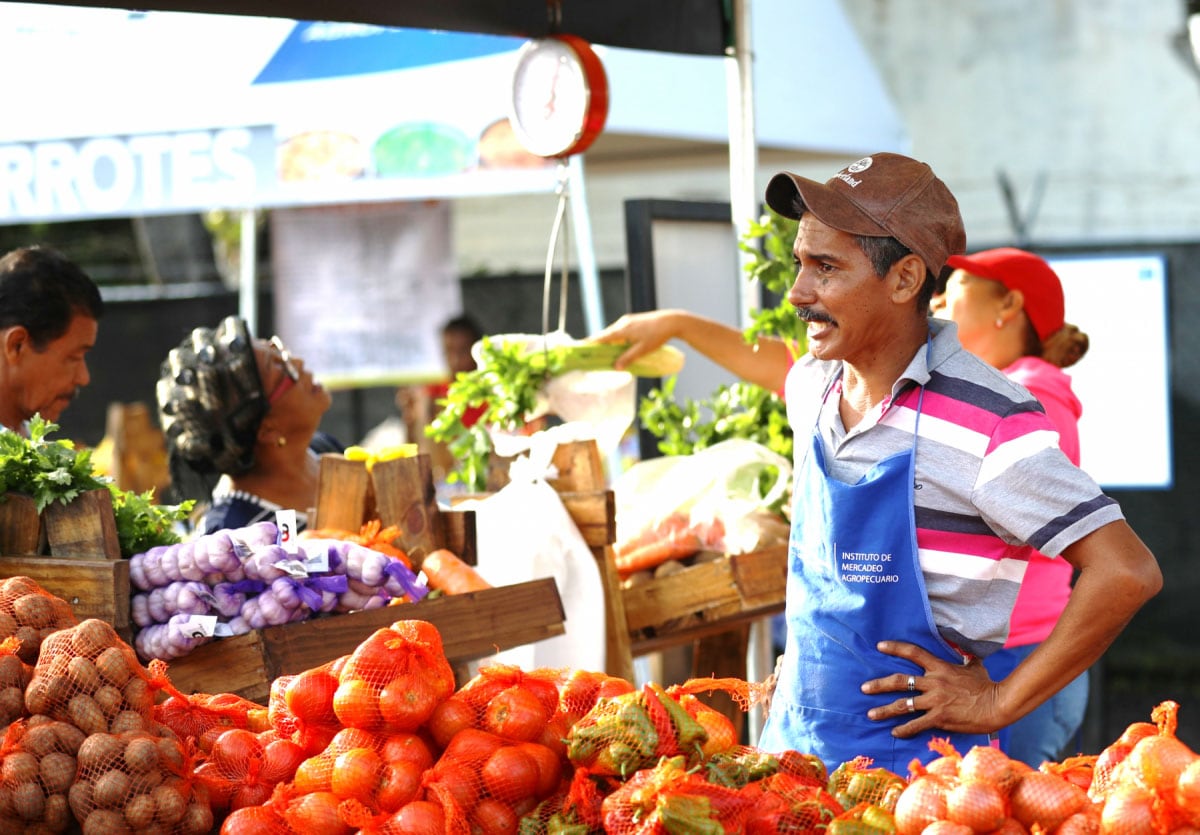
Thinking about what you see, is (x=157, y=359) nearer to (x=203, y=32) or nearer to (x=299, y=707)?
(x=203, y=32)

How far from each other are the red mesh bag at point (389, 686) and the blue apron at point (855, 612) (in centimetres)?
71

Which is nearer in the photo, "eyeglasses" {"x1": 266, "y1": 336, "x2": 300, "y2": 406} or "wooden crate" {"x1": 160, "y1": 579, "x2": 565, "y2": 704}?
"wooden crate" {"x1": 160, "y1": 579, "x2": 565, "y2": 704}

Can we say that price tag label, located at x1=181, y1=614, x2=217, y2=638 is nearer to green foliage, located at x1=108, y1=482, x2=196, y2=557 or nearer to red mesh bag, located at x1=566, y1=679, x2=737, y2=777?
green foliage, located at x1=108, y1=482, x2=196, y2=557

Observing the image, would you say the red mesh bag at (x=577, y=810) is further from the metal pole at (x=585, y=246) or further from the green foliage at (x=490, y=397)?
Result: the metal pole at (x=585, y=246)

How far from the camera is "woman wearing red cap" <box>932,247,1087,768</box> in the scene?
383cm

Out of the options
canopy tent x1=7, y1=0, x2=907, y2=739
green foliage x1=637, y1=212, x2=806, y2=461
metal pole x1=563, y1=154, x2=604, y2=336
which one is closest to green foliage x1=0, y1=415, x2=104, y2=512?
canopy tent x1=7, y1=0, x2=907, y2=739

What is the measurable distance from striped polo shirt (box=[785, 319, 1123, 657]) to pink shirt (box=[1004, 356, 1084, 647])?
1.41m

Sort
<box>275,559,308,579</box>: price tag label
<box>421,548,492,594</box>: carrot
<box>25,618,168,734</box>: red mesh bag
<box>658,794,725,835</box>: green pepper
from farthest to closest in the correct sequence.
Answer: <box>421,548,492,594</box>: carrot
<box>275,559,308,579</box>: price tag label
<box>25,618,168,734</box>: red mesh bag
<box>658,794,725,835</box>: green pepper

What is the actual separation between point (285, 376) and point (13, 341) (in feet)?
2.51

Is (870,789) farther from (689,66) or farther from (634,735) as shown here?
(689,66)

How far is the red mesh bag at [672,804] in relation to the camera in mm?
1875

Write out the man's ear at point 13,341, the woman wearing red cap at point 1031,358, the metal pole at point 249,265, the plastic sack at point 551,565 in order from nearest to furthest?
the man's ear at point 13,341
the plastic sack at point 551,565
the woman wearing red cap at point 1031,358
the metal pole at point 249,265

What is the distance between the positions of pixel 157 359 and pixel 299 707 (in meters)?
10.8

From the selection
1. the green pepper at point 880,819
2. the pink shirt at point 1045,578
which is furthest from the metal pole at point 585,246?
the green pepper at point 880,819
